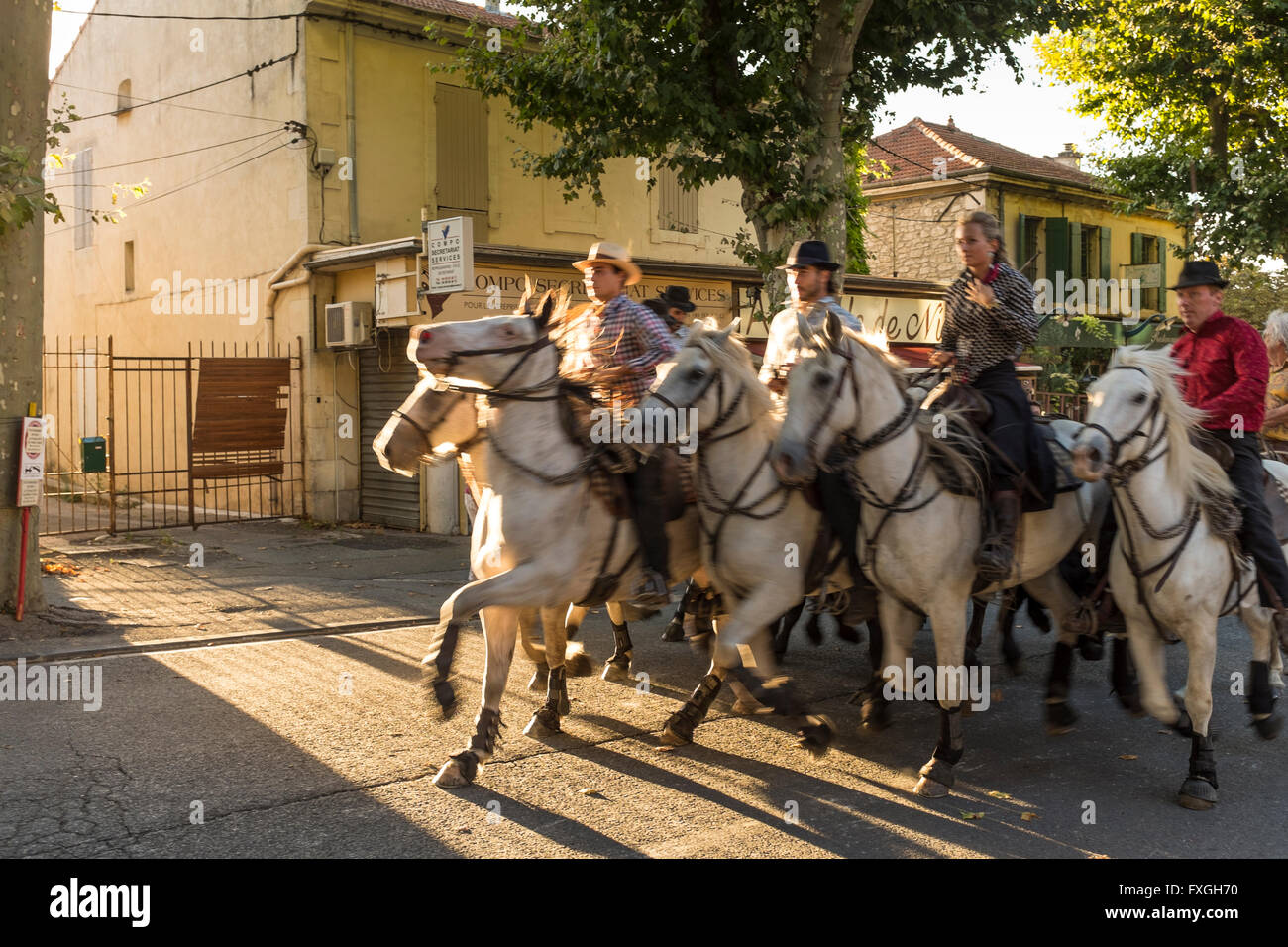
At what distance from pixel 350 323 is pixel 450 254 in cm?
263

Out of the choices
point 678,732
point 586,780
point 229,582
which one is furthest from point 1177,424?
point 229,582

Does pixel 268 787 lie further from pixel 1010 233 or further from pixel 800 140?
pixel 1010 233

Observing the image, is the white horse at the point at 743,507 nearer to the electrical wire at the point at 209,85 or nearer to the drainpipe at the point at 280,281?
the drainpipe at the point at 280,281

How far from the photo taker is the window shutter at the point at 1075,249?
96.2 ft

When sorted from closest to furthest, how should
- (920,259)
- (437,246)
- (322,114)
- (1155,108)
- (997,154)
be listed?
(437,246), (322,114), (1155,108), (920,259), (997,154)

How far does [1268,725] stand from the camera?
5754 millimetres

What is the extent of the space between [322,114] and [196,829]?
14.1 metres

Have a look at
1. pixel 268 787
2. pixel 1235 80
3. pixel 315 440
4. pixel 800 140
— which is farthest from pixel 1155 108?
pixel 268 787

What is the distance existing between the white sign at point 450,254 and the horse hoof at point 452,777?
30.7 feet

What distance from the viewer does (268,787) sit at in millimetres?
5250

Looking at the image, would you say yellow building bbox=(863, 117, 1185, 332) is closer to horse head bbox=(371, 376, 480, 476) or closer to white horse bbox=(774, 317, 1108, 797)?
white horse bbox=(774, 317, 1108, 797)

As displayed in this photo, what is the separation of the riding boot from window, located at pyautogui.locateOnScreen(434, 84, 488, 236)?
44.9 feet

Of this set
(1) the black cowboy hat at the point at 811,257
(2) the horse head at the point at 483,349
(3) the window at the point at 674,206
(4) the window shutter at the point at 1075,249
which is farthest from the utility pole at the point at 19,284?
(4) the window shutter at the point at 1075,249

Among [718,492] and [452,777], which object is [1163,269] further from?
[452,777]
